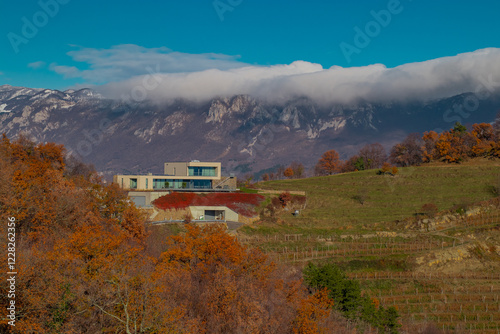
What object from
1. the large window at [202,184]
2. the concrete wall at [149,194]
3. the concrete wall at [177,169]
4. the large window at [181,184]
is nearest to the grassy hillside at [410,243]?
the large window at [202,184]

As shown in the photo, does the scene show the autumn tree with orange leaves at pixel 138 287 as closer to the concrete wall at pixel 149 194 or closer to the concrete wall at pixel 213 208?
the concrete wall at pixel 213 208

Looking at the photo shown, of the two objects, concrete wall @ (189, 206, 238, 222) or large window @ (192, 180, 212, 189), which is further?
large window @ (192, 180, 212, 189)

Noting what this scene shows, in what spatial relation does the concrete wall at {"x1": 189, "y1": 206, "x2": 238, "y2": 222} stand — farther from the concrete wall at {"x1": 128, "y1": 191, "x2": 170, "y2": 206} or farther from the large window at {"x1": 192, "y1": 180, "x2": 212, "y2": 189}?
the large window at {"x1": 192, "y1": 180, "x2": 212, "y2": 189}

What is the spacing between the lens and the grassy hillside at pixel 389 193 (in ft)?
285

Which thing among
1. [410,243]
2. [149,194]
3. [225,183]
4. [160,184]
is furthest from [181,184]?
[410,243]

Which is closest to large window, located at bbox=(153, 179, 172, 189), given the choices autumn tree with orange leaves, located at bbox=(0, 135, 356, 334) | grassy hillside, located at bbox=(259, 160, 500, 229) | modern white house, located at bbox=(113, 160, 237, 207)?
modern white house, located at bbox=(113, 160, 237, 207)

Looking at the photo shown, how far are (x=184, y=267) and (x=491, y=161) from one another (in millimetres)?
110111

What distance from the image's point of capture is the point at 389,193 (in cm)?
10450

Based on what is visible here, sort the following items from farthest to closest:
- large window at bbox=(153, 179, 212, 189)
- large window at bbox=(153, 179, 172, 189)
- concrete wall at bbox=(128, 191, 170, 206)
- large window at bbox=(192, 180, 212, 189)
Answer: large window at bbox=(192, 180, 212, 189) < large window at bbox=(153, 179, 212, 189) < large window at bbox=(153, 179, 172, 189) < concrete wall at bbox=(128, 191, 170, 206)

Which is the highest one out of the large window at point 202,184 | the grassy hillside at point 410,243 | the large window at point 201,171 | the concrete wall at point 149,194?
the large window at point 201,171

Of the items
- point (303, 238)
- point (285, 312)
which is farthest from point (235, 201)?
point (285, 312)

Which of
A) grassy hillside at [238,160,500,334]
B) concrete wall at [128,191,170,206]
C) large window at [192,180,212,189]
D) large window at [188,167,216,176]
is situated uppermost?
large window at [188,167,216,176]

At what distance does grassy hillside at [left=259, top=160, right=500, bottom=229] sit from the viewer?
285 feet

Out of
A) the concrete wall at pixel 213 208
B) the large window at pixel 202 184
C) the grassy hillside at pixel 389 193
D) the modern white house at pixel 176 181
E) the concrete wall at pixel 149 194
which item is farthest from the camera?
the large window at pixel 202 184
